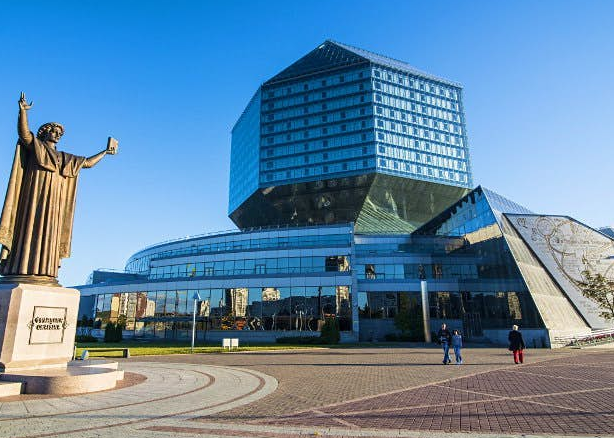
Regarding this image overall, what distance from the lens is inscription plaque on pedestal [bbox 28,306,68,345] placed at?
417 inches

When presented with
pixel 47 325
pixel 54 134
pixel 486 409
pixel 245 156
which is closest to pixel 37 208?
pixel 54 134

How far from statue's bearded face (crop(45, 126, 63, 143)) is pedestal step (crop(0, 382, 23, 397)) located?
6993 mm

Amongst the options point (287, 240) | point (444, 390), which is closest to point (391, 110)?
point (287, 240)

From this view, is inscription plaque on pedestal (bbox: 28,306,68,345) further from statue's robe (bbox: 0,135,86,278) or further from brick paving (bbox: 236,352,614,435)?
brick paving (bbox: 236,352,614,435)

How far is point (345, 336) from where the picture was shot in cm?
4428

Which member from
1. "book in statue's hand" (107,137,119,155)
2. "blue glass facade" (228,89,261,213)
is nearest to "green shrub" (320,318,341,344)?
"book in statue's hand" (107,137,119,155)

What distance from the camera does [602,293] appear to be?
3969 cm

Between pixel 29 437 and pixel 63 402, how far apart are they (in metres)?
2.75

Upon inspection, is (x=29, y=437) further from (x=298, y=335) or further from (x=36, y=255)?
(x=298, y=335)

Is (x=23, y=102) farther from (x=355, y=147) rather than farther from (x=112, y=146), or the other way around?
(x=355, y=147)

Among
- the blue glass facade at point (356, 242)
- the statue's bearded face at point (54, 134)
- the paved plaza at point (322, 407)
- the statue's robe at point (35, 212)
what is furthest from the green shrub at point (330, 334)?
the statue's bearded face at point (54, 134)

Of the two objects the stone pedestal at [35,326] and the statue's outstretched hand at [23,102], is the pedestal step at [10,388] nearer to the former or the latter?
the stone pedestal at [35,326]

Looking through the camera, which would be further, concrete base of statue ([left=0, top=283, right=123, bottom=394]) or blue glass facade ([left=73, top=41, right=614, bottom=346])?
blue glass facade ([left=73, top=41, right=614, bottom=346])

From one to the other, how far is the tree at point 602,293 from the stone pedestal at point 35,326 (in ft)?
149
